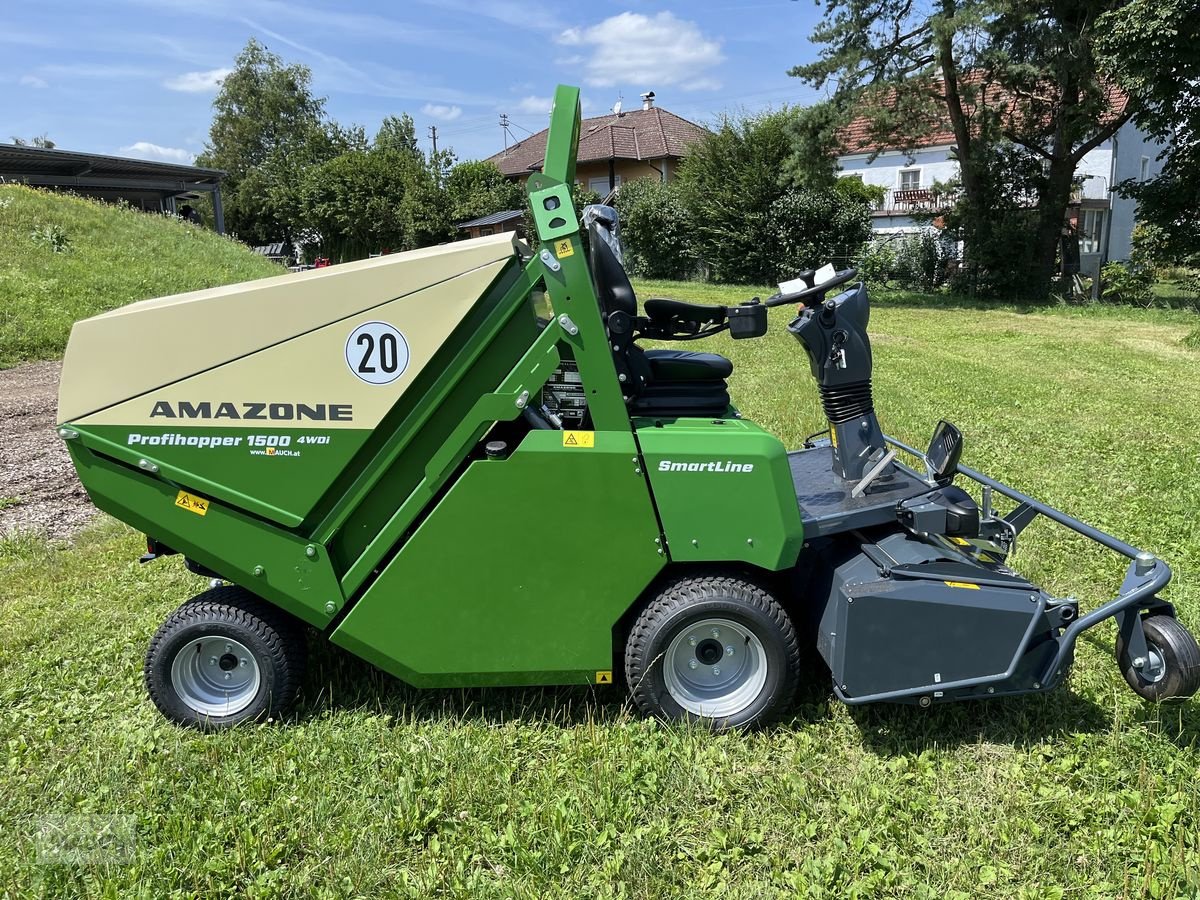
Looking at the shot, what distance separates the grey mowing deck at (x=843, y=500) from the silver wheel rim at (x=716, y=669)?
0.49 meters

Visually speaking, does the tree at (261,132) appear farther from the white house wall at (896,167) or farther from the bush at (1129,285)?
the bush at (1129,285)

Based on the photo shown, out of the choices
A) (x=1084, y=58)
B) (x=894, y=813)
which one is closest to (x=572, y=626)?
(x=894, y=813)

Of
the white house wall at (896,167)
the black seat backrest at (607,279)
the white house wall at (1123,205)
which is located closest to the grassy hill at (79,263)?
the black seat backrest at (607,279)

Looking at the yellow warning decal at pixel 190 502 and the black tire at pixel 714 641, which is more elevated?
the yellow warning decal at pixel 190 502

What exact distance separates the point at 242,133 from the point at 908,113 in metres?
43.7

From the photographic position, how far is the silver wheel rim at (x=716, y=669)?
123 inches

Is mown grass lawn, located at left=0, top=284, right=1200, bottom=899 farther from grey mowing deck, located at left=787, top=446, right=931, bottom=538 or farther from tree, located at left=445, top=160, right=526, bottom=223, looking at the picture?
tree, located at left=445, top=160, right=526, bottom=223

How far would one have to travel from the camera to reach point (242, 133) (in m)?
50.1

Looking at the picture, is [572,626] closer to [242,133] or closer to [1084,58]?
[1084,58]

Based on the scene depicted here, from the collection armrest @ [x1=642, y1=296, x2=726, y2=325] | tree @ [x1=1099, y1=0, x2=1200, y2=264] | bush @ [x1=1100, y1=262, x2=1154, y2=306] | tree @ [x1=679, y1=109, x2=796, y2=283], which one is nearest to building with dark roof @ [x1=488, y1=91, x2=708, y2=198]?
tree @ [x1=679, y1=109, x2=796, y2=283]

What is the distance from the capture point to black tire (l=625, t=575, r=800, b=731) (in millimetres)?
3029

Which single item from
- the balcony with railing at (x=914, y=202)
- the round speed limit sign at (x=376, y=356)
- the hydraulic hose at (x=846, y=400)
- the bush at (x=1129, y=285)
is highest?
the balcony with railing at (x=914, y=202)

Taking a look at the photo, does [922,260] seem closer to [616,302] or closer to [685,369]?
[685,369]

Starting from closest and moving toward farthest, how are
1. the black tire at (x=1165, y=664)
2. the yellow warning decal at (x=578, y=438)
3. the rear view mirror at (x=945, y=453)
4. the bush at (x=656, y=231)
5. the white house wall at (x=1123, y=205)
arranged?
the black tire at (x=1165, y=664) → the yellow warning decal at (x=578, y=438) → the rear view mirror at (x=945, y=453) → the bush at (x=656, y=231) → the white house wall at (x=1123, y=205)
